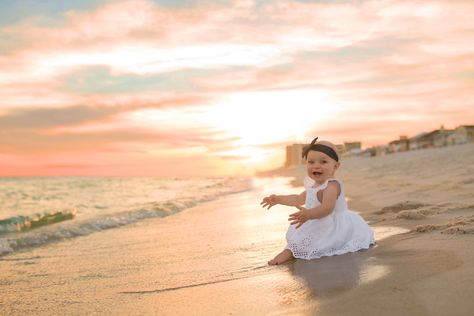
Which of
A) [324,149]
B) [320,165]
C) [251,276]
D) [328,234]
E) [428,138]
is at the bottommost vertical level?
[251,276]

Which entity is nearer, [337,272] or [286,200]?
[337,272]

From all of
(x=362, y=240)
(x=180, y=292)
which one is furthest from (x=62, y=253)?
(x=362, y=240)

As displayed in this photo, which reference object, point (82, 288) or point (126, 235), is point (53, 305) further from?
point (126, 235)

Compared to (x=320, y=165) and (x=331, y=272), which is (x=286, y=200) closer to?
(x=320, y=165)

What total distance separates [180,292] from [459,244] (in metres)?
2.11

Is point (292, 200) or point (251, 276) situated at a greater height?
point (292, 200)

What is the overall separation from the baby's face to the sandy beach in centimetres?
74

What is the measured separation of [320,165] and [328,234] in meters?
0.60

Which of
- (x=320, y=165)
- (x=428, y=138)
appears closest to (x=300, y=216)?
(x=320, y=165)

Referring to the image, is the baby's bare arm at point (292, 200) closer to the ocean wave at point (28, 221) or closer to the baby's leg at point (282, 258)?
the baby's leg at point (282, 258)

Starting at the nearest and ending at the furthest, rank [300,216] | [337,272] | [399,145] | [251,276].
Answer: [337,272], [251,276], [300,216], [399,145]

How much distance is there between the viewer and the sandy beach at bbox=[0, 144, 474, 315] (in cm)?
256

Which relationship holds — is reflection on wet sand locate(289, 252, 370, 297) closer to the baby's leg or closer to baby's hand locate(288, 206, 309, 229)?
the baby's leg

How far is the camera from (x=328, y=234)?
408 cm
